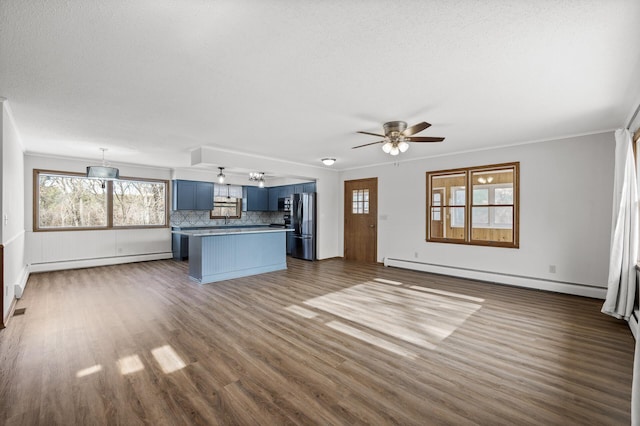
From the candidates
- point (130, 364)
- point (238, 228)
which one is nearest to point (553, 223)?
point (130, 364)

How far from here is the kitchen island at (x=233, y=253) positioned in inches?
206

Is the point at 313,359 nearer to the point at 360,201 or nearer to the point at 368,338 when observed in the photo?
the point at 368,338

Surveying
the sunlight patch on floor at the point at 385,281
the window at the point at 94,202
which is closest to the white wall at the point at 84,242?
the window at the point at 94,202

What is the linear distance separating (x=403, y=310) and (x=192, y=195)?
6.45 metres

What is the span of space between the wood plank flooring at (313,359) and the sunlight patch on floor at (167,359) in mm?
15

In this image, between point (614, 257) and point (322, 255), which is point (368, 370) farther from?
point (322, 255)

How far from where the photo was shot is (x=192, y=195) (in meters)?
7.89

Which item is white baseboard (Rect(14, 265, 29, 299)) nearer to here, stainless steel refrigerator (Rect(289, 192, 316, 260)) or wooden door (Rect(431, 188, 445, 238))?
stainless steel refrigerator (Rect(289, 192, 316, 260))

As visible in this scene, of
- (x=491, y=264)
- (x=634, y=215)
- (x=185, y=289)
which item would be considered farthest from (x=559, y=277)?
(x=185, y=289)

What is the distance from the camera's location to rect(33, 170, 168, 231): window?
20.0 ft

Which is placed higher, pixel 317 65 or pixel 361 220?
pixel 317 65

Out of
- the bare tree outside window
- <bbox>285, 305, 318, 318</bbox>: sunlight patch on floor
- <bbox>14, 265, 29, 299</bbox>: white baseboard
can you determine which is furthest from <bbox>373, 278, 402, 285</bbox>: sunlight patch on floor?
the bare tree outside window

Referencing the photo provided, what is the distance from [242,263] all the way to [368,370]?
12.9ft

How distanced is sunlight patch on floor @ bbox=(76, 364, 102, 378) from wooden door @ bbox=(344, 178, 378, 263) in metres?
5.74
